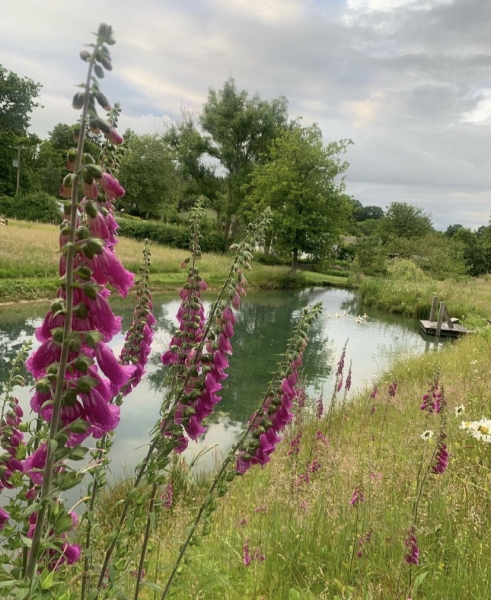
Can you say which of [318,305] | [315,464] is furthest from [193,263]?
[315,464]

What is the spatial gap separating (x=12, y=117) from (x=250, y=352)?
33.2 meters

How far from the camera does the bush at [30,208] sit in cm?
3438

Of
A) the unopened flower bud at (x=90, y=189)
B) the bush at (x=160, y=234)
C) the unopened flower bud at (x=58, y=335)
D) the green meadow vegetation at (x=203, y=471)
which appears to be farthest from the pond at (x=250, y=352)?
the bush at (x=160, y=234)

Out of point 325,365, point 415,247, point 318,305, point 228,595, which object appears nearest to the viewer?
point 318,305

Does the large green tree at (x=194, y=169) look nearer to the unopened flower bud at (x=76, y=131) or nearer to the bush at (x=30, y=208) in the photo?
the bush at (x=30, y=208)

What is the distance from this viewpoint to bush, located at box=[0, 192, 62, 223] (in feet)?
113

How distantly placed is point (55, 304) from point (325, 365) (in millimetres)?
12110

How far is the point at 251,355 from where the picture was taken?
13.1 m

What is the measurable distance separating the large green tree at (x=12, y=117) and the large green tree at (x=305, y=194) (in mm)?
20263

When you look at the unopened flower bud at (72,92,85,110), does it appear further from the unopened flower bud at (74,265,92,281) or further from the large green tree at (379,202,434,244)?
the large green tree at (379,202,434,244)

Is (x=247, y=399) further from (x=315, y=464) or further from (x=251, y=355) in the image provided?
(x=315, y=464)

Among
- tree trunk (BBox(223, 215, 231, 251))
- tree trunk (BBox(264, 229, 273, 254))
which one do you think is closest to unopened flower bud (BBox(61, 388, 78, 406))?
tree trunk (BBox(264, 229, 273, 254))

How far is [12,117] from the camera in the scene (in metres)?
35.5

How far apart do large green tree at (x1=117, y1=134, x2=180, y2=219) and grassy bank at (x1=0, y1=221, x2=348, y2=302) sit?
15860 mm
